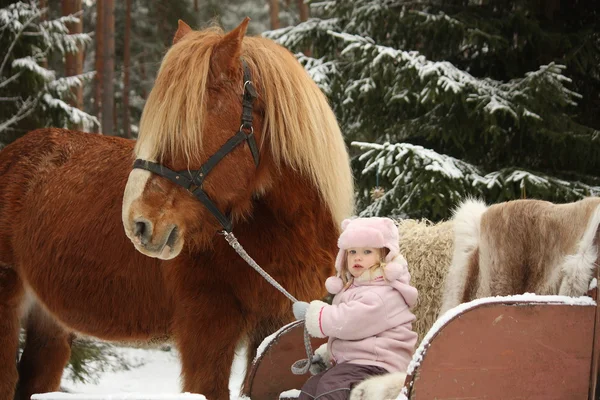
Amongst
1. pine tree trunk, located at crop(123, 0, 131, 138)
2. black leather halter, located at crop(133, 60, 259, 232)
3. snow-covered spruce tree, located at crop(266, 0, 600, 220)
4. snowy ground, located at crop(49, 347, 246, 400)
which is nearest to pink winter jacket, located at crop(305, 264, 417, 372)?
black leather halter, located at crop(133, 60, 259, 232)

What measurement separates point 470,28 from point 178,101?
427 cm

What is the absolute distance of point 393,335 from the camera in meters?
2.61

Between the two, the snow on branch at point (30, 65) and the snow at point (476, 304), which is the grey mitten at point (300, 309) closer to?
the snow at point (476, 304)

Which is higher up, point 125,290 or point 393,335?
point 393,335

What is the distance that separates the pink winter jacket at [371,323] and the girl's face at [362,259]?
0.04 metres

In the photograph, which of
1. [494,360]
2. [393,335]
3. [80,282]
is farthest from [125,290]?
[494,360]

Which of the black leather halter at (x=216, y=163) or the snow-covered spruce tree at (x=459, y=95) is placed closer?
the black leather halter at (x=216, y=163)

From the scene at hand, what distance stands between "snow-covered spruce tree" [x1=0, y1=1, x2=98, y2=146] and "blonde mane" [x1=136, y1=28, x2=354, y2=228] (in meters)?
5.15

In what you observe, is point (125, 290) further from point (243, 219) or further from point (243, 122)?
point (243, 122)

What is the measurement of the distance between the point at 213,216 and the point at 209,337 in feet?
1.82

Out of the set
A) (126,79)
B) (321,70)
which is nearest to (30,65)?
(321,70)

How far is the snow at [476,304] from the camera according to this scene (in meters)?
2.09

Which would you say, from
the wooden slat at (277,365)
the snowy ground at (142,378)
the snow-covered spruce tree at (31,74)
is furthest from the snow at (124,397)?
the snow-covered spruce tree at (31,74)

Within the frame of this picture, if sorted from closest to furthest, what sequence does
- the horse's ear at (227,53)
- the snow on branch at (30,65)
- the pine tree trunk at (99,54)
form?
1. the horse's ear at (227,53)
2. the snow on branch at (30,65)
3. the pine tree trunk at (99,54)
